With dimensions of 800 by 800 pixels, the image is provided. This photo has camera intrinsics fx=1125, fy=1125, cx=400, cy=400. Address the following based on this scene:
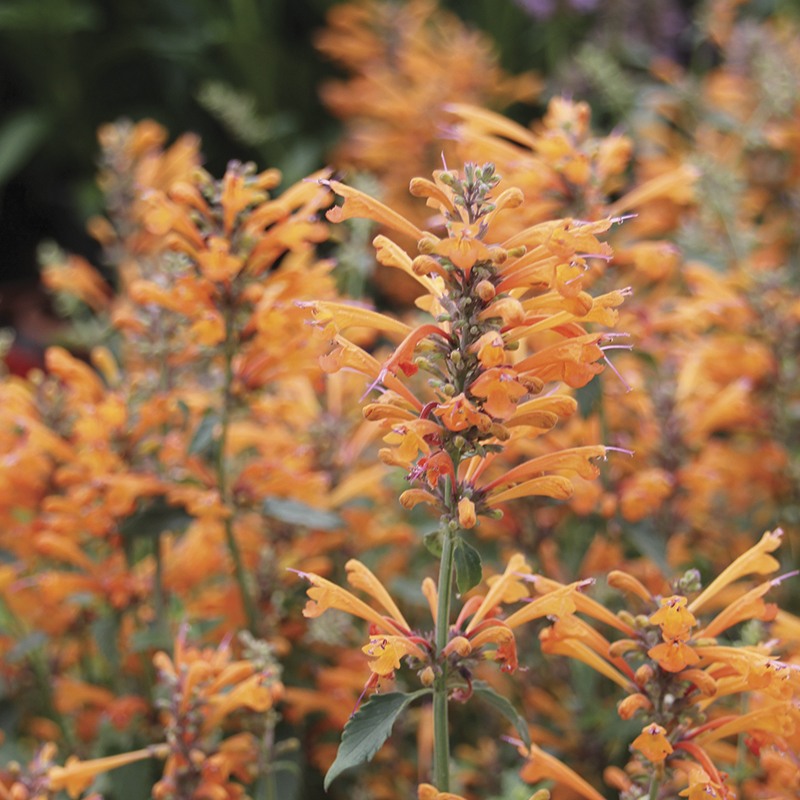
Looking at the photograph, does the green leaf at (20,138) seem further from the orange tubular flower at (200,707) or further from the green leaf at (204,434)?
the orange tubular flower at (200,707)

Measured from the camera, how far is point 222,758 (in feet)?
4.87

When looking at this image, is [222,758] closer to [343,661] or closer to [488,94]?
[343,661]

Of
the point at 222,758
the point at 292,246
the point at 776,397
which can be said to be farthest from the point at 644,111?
the point at 222,758

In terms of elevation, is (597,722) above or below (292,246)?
below

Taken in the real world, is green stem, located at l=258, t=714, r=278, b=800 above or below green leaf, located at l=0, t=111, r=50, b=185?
below

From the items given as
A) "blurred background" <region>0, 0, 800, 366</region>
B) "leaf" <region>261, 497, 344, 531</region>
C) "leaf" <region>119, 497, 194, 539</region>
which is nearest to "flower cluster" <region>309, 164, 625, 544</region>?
"leaf" <region>261, 497, 344, 531</region>

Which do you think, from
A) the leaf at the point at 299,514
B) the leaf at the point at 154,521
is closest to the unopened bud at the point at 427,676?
the leaf at the point at 299,514

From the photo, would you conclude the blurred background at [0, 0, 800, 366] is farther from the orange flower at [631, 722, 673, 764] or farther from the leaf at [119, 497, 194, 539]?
the orange flower at [631, 722, 673, 764]

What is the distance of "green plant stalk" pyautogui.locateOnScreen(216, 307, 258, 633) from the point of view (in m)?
1.76

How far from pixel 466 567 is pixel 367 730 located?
0.20m

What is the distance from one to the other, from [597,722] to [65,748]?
94cm

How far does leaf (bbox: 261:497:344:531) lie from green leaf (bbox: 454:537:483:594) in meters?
0.55

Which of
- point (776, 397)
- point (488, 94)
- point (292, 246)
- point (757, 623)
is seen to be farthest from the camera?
point (488, 94)

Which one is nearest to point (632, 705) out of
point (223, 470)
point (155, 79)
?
point (223, 470)
